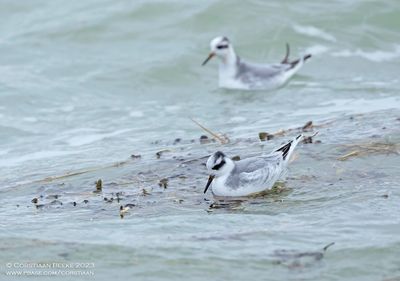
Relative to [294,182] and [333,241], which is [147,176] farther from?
[333,241]

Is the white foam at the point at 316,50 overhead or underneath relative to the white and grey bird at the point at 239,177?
overhead

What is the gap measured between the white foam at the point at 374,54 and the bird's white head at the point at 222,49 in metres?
1.98

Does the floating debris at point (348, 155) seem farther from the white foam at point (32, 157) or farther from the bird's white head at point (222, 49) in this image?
the bird's white head at point (222, 49)

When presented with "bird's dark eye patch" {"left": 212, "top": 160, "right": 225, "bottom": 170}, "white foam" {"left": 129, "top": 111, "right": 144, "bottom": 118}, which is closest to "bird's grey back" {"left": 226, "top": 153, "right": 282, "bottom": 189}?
"bird's dark eye patch" {"left": 212, "top": 160, "right": 225, "bottom": 170}

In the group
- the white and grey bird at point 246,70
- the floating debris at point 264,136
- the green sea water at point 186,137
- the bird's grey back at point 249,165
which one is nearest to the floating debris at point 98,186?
the green sea water at point 186,137

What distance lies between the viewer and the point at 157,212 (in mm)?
8445

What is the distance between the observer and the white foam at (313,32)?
1809 centimetres

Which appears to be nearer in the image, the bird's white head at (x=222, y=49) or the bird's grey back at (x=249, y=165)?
the bird's grey back at (x=249, y=165)

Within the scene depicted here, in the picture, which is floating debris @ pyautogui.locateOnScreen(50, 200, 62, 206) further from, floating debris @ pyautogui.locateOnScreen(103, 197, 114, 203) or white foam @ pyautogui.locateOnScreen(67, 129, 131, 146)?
white foam @ pyautogui.locateOnScreen(67, 129, 131, 146)

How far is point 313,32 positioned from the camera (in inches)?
723

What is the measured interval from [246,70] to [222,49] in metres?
0.54

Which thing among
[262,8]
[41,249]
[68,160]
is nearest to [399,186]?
[41,249]

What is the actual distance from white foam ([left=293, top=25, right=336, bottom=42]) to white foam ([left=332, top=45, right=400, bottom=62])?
69 cm

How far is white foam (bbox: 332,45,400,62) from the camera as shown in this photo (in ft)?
55.5
